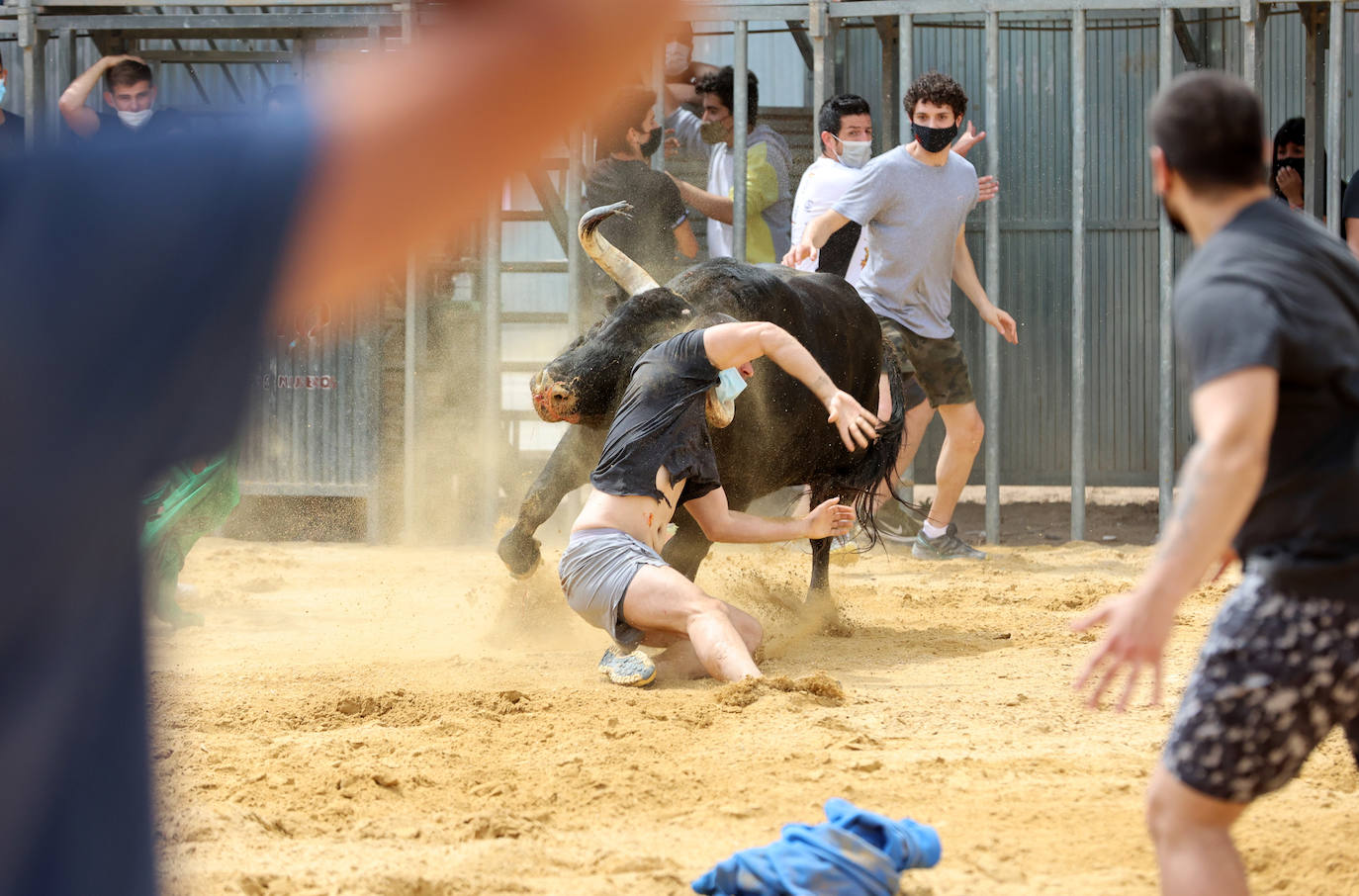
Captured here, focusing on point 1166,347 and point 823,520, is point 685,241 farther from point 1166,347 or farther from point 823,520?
point 823,520

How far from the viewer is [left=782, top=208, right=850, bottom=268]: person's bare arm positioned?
6949 millimetres

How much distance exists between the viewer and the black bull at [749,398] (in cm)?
576

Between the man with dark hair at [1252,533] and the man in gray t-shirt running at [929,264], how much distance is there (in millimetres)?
5263

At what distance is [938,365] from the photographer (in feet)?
26.3

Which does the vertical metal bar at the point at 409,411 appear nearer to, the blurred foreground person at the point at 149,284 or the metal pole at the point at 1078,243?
the metal pole at the point at 1078,243

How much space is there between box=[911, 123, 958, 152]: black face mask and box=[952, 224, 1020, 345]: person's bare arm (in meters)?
0.54

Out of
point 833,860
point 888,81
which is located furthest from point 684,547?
point 888,81

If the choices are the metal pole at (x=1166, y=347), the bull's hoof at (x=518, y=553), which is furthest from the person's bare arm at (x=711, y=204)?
the bull's hoof at (x=518, y=553)

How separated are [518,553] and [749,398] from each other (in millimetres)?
1202

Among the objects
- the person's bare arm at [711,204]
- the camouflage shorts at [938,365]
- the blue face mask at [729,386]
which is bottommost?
the camouflage shorts at [938,365]

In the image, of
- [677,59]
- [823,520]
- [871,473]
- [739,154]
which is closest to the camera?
[823,520]

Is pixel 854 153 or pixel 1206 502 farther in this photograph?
pixel 854 153

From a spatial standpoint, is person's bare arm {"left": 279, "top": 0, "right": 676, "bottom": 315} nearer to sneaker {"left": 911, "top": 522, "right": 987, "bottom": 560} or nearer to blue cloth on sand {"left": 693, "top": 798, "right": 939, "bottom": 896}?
blue cloth on sand {"left": 693, "top": 798, "right": 939, "bottom": 896}

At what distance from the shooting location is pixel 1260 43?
8477mm
